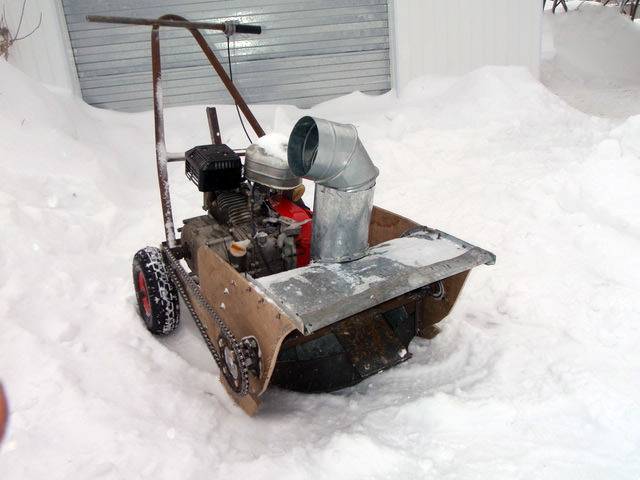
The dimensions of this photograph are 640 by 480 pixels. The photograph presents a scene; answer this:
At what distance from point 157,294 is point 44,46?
4.98 meters

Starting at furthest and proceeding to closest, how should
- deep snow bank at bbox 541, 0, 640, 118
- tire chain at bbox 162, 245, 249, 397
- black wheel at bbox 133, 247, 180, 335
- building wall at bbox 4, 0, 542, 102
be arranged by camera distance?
1. deep snow bank at bbox 541, 0, 640, 118
2. building wall at bbox 4, 0, 542, 102
3. black wheel at bbox 133, 247, 180, 335
4. tire chain at bbox 162, 245, 249, 397

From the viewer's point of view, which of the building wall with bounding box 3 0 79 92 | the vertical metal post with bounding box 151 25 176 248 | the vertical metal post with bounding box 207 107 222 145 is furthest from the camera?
the building wall with bounding box 3 0 79 92

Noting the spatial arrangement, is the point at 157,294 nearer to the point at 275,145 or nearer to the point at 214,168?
the point at 214,168

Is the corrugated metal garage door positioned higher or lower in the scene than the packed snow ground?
higher

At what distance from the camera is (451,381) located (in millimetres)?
2861

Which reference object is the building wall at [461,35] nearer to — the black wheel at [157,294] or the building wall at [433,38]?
the building wall at [433,38]

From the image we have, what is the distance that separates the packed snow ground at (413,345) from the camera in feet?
7.61

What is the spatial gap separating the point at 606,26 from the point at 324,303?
11.5 metres

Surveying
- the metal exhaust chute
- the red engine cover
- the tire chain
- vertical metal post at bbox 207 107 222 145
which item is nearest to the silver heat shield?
the metal exhaust chute

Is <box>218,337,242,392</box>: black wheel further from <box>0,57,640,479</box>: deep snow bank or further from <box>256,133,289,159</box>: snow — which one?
<box>256,133,289,159</box>: snow

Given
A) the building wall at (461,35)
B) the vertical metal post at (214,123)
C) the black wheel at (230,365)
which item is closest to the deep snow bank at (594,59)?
the building wall at (461,35)

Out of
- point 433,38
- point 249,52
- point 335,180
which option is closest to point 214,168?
point 335,180

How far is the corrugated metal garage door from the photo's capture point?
675cm

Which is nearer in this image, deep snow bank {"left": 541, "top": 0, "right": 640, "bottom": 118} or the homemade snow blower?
the homemade snow blower
